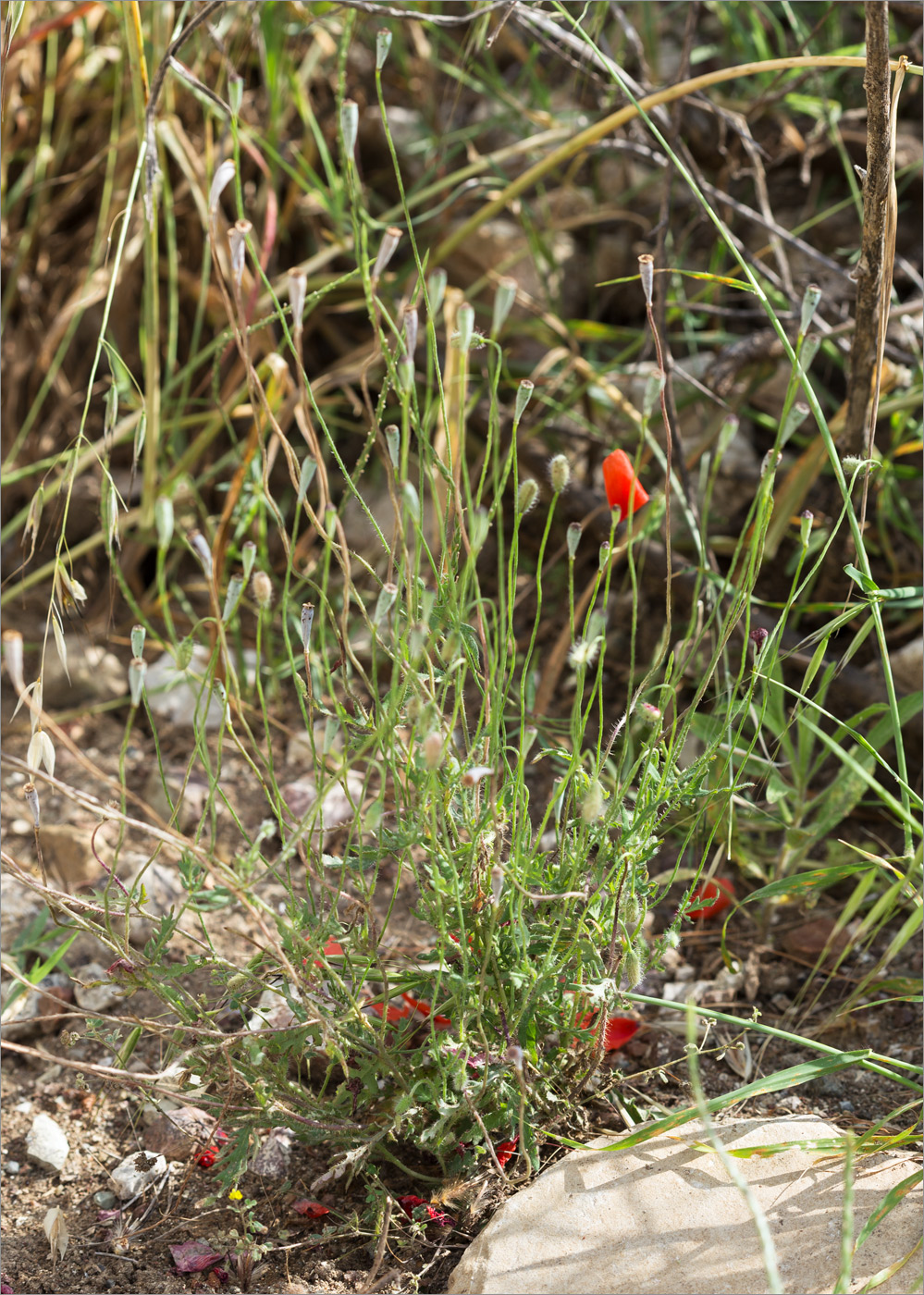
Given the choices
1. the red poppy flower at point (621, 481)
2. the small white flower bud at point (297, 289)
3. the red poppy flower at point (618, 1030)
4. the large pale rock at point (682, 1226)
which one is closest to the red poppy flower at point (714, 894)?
the red poppy flower at point (618, 1030)

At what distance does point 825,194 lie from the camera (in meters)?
1.69

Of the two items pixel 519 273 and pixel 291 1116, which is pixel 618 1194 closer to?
pixel 291 1116

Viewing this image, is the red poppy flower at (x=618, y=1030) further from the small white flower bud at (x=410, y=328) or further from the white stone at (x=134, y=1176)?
the small white flower bud at (x=410, y=328)

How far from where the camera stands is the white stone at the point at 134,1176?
36.1 inches

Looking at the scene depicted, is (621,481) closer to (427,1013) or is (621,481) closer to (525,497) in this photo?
(525,497)

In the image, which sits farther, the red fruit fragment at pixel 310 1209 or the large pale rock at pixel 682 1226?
the red fruit fragment at pixel 310 1209

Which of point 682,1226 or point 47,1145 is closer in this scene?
point 682,1226

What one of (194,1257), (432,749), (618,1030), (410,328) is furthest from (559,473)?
(194,1257)

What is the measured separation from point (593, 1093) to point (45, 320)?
58.2 inches

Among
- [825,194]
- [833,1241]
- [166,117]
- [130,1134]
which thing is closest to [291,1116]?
[130,1134]

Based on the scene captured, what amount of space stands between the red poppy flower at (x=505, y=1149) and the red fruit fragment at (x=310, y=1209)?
0.14 meters

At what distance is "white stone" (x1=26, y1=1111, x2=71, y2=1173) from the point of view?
97cm

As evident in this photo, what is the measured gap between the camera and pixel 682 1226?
774 millimetres

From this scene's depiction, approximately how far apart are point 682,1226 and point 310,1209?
0.96ft
